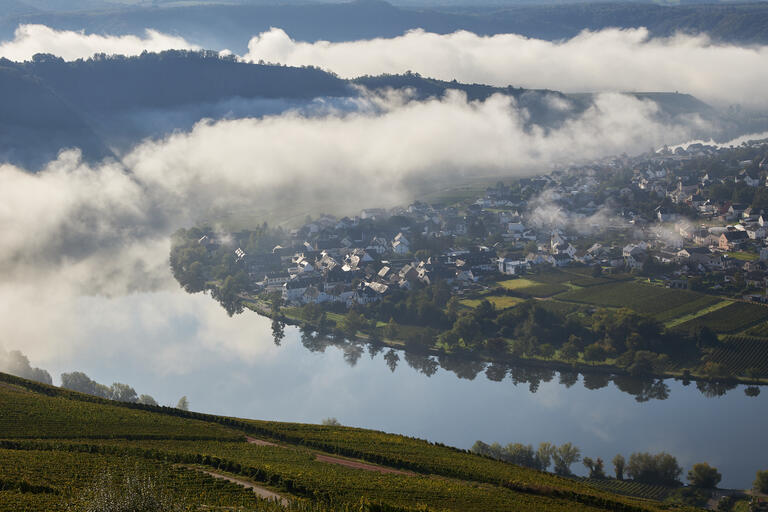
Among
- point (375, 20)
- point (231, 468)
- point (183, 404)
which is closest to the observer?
point (231, 468)

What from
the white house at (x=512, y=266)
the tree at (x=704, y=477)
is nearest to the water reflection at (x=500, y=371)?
the tree at (x=704, y=477)

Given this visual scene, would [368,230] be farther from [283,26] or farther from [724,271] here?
[283,26]

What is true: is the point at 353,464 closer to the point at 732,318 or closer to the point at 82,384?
the point at 82,384

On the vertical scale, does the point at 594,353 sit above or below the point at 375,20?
below

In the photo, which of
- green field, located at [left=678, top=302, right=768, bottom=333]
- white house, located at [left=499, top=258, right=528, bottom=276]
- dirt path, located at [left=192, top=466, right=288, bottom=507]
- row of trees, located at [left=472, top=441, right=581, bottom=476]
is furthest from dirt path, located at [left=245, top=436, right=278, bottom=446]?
white house, located at [left=499, top=258, right=528, bottom=276]

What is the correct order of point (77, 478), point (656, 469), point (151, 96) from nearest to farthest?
point (77, 478)
point (656, 469)
point (151, 96)

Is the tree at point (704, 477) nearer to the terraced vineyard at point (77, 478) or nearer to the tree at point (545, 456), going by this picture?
the tree at point (545, 456)

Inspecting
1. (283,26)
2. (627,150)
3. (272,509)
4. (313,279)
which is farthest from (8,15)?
(272,509)


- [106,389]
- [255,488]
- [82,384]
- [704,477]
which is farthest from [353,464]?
[82,384]
